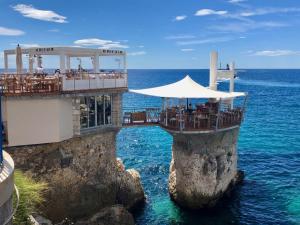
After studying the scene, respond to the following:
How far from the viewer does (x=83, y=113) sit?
898 inches

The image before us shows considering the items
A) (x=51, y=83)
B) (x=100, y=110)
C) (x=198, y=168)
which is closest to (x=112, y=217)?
(x=100, y=110)

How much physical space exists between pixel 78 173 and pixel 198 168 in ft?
26.7

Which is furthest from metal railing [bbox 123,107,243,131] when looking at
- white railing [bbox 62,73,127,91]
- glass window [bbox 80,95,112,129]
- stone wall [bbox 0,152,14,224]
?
stone wall [bbox 0,152,14,224]

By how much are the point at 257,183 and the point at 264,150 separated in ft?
36.0

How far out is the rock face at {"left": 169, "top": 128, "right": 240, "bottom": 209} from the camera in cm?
2527

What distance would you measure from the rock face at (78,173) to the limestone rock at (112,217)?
449 mm

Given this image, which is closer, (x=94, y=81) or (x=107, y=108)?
(x=94, y=81)

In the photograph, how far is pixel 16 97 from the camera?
19.9 meters

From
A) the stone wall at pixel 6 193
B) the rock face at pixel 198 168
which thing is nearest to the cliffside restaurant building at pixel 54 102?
the rock face at pixel 198 168

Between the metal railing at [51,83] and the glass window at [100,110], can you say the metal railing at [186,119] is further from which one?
the metal railing at [51,83]

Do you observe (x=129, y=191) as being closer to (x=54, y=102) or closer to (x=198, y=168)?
(x=198, y=168)

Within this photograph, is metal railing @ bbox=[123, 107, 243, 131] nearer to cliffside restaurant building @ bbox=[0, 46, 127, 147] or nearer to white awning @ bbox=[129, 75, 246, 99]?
white awning @ bbox=[129, 75, 246, 99]

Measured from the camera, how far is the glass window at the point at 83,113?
74.1 ft

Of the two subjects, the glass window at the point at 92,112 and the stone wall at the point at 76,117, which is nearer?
the stone wall at the point at 76,117
